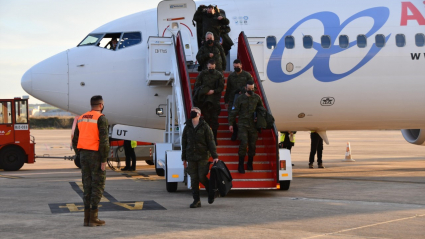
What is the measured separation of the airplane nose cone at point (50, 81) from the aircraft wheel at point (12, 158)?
462 centimetres

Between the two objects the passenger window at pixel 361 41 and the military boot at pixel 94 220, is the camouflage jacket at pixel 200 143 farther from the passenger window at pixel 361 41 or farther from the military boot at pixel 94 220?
the passenger window at pixel 361 41

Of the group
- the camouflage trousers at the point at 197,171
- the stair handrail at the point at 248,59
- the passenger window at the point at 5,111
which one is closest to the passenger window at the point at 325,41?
the stair handrail at the point at 248,59

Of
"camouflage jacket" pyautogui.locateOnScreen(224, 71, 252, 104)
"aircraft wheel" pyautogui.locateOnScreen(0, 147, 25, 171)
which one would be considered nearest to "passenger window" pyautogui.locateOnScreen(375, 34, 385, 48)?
"camouflage jacket" pyautogui.locateOnScreen(224, 71, 252, 104)

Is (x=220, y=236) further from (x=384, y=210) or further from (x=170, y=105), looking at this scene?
(x=170, y=105)

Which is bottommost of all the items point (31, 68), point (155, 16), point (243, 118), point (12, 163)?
point (12, 163)

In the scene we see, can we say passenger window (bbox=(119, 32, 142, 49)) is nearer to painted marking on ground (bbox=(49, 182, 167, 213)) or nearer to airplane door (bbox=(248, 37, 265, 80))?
airplane door (bbox=(248, 37, 265, 80))

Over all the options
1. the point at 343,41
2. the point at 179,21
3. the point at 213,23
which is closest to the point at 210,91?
the point at 213,23

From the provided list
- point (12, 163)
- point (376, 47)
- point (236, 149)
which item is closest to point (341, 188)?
point (236, 149)

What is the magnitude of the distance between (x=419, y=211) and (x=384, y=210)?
23.0 inches

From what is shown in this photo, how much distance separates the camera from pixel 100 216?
9.09m

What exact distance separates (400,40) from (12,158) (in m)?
13.3

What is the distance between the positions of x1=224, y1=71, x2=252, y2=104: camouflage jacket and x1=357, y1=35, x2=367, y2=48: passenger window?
4505 millimetres

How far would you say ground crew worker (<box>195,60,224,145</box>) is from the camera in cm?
1237

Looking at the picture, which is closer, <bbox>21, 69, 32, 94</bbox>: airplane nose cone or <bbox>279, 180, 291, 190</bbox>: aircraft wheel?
<bbox>279, 180, 291, 190</bbox>: aircraft wheel
